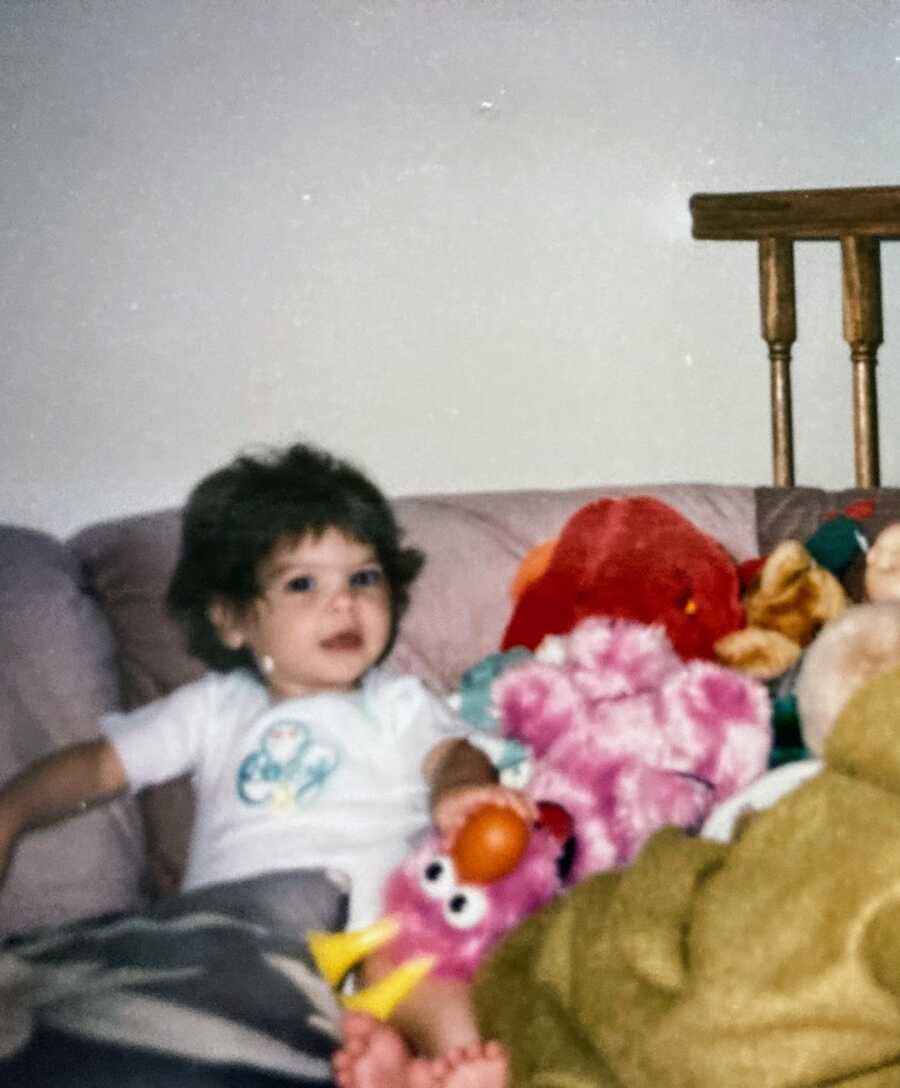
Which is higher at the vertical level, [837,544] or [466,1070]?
[837,544]

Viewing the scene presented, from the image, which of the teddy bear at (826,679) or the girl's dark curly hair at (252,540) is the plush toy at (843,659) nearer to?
the teddy bear at (826,679)

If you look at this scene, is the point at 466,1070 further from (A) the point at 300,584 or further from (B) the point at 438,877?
(A) the point at 300,584

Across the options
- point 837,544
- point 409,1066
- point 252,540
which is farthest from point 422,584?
point 409,1066

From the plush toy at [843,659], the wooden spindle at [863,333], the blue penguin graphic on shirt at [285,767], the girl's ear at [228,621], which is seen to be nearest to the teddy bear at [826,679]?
the plush toy at [843,659]

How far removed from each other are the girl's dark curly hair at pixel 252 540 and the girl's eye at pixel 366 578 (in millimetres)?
10

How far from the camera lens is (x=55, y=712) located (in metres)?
0.96

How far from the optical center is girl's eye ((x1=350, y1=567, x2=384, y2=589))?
1.01 metres

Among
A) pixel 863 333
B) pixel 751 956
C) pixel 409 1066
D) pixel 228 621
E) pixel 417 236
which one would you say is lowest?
pixel 409 1066

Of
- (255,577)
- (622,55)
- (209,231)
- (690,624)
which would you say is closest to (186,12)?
(209,231)

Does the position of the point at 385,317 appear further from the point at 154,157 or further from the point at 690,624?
the point at 690,624

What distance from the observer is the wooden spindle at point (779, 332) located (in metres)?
1.28

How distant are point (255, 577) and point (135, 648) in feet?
0.43

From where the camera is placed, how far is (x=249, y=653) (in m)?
1.03

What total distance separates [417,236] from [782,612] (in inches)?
24.1
